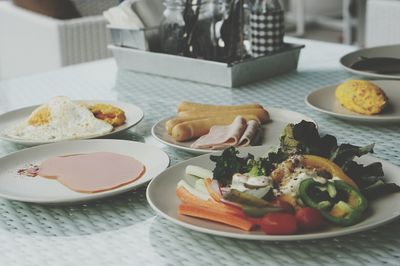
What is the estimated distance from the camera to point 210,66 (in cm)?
187

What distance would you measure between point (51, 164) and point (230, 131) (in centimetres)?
32

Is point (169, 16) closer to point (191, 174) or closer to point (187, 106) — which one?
point (187, 106)

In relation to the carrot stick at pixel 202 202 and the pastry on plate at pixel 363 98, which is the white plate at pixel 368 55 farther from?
the carrot stick at pixel 202 202

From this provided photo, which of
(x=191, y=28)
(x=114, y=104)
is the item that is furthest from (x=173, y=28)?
(x=114, y=104)

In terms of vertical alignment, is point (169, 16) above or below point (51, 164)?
above

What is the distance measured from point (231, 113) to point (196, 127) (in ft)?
0.31

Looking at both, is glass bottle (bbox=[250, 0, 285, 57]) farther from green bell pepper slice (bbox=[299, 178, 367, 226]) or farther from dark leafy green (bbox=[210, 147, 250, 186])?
green bell pepper slice (bbox=[299, 178, 367, 226])

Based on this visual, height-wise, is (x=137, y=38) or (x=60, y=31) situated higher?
(x=137, y=38)

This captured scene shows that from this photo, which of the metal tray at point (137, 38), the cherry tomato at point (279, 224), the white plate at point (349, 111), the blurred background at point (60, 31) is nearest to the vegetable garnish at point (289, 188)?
the cherry tomato at point (279, 224)

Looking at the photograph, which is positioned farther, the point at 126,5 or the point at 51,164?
the point at 126,5

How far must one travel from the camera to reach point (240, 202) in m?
1.01

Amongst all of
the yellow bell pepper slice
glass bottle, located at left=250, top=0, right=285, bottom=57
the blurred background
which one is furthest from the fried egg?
the blurred background

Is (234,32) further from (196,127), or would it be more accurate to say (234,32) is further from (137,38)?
(196,127)

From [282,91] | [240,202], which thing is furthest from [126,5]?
[240,202]
